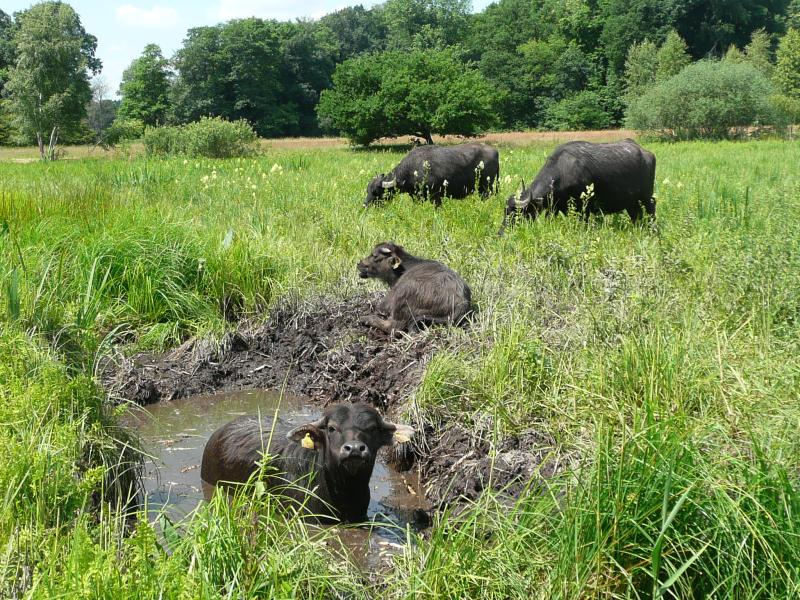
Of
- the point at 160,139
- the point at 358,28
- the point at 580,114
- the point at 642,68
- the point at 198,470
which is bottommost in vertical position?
the point at 198,470

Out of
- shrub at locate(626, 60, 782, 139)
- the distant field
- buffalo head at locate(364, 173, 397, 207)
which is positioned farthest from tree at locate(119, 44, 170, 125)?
buffalo head at locate(364, 173, 397, 207)

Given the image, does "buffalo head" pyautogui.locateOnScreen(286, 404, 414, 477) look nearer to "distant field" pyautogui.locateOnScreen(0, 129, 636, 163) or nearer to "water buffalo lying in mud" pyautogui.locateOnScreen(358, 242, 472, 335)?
"water buffalo lying in mud" pyautogui.locateOnScreen(358, 242, 472, 335)

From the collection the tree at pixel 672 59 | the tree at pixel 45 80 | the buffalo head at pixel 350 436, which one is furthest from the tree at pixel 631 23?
the buffalo head at pixel 350 436

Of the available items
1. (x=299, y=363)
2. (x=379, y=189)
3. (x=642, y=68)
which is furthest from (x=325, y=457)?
(x=642, y=68)

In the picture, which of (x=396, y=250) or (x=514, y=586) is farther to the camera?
(x=396, y=250)

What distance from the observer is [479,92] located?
40.3 m

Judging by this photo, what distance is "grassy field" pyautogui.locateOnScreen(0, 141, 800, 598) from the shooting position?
2.90 m

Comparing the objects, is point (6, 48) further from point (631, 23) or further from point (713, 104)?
point (713, 104)

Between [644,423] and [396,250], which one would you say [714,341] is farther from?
[396,250]

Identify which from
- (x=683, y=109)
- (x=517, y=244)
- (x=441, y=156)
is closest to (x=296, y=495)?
(x=517, y=244)

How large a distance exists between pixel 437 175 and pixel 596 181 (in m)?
3.42

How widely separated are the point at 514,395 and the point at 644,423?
1434 mm

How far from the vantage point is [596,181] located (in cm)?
1011

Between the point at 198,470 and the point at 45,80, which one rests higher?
the point at 45,80
